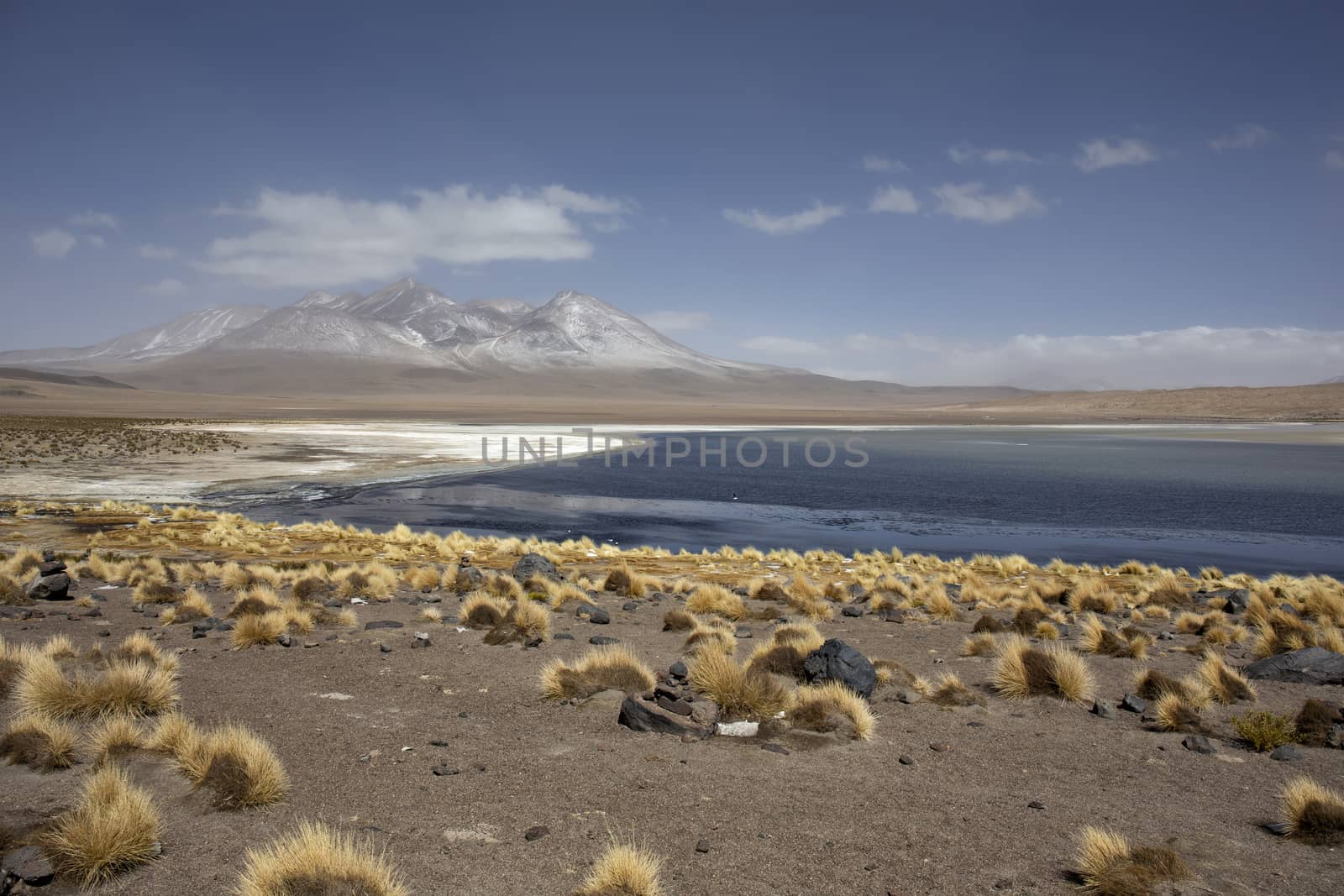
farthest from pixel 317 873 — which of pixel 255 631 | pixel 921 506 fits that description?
pixel 921 506

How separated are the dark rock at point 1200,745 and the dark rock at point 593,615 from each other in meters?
6.87

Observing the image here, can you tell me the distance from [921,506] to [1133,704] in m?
25.4

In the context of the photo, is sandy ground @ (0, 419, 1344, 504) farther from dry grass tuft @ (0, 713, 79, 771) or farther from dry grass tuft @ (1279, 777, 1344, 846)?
dry grass tuft @ (1279, 777, 1344, 846)

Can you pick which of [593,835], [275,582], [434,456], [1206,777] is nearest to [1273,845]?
[1206,777]

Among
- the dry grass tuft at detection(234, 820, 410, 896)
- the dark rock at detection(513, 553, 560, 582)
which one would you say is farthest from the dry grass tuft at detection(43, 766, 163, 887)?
the dark rock at detection(513, 553, 560, 582)

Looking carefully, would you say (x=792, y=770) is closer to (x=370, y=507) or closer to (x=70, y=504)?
(x=370, y=507)

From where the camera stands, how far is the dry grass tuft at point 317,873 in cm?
407

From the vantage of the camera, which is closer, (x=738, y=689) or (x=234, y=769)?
(x=234, y=769)

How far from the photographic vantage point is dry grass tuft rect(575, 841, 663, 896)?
422cm

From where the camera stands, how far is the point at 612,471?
44.7 meters

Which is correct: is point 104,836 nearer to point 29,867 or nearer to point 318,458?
point 29,867

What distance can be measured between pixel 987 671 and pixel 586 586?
23.3ft

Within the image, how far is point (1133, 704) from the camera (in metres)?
7.69

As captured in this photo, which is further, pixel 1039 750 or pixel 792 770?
pixel 1039 750
